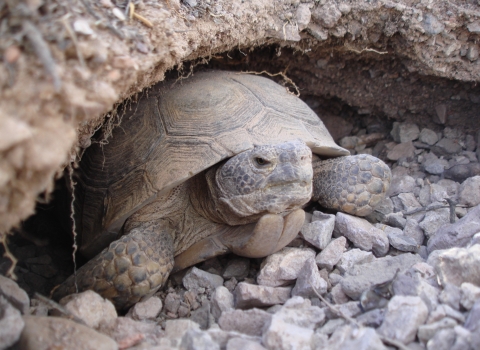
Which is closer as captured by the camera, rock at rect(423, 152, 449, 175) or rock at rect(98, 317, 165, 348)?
rock at rect(98, 317, 165, 348)

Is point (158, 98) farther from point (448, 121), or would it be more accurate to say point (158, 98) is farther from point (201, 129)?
point (448, 121)

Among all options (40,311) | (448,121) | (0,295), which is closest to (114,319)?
(40,311)

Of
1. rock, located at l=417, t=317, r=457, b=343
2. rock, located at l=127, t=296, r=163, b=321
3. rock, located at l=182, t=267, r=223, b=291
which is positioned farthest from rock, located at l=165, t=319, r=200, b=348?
rock, located at l=417, t=317, r=457, b=343

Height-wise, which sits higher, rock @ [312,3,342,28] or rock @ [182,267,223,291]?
rock @ [312,3,342,28]

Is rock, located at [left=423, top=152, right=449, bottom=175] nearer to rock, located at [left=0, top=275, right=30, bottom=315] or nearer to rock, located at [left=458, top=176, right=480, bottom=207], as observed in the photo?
rock, located at [left=458, top=176, right=480, bottom=207]

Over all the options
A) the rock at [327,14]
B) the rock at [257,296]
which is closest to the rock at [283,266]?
the rock at [257,296]

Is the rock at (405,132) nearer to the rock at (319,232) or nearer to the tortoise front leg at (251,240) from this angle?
the rock at (319,232)

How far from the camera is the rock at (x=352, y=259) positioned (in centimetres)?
233

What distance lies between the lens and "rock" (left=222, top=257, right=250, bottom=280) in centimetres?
258

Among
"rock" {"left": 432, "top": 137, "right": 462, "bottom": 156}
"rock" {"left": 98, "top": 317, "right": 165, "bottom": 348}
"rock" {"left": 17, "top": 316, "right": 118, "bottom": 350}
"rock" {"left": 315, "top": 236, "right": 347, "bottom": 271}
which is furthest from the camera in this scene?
"rock" {"left": 432, "top": 137, "right": 462, "bottom": 156}

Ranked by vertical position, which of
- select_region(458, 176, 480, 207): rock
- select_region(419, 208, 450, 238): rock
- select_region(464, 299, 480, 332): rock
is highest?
select_region(464, 299, 480, 332): rock

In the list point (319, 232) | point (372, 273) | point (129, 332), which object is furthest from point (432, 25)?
point (129, 332)

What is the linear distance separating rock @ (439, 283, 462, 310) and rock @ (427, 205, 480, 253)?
0.54 metres

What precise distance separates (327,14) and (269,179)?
60.0 inches
